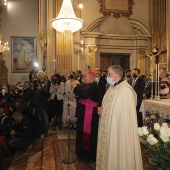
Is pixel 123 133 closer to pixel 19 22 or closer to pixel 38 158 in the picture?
pixel 38 158

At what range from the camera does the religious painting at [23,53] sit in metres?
18.4

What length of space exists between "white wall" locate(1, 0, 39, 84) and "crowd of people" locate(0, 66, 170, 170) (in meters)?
10.4

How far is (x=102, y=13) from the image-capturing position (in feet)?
38.3

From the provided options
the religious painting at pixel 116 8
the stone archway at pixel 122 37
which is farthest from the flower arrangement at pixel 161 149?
the religious painting at pixel 116 8

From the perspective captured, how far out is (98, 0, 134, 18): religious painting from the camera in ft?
38.4

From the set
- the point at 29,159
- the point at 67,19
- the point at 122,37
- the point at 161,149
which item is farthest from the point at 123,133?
the point at 122,37

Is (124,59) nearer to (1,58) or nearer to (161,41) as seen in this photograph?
(161,41)

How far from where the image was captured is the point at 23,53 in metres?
18.7

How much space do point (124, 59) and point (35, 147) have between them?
830cm

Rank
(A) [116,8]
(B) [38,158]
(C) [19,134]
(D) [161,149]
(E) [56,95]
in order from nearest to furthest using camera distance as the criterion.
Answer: (D) [161,149], (B) [38,158], (C) [19,134], (E) [56,95], (A) [116,8]

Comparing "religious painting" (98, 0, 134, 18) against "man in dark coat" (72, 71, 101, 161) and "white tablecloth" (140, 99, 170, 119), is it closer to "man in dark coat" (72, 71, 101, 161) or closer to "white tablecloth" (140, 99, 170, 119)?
"white tablecloth" (140, 99, 170, 119)

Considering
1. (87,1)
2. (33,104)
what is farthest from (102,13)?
(33,104)

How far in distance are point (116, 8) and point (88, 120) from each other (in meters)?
8.67

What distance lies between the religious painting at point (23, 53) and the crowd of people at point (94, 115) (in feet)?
33.8
